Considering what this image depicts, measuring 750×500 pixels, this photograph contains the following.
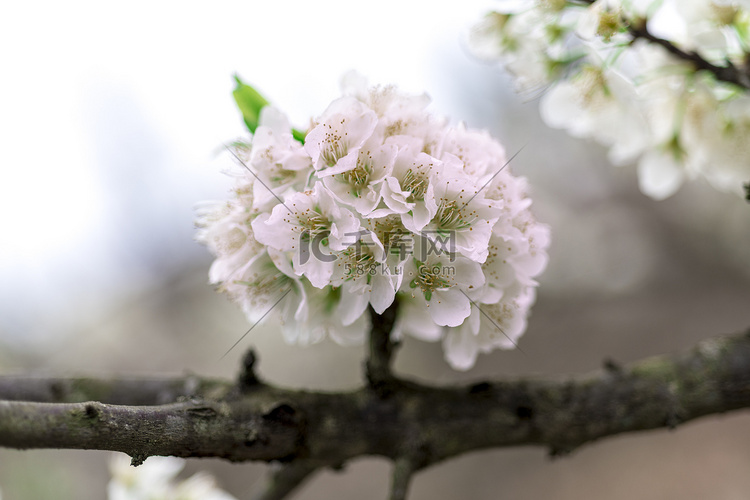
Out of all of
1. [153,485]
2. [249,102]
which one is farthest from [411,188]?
[153,485]

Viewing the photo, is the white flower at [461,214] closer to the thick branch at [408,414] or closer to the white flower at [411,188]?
the white flower at [411,188]

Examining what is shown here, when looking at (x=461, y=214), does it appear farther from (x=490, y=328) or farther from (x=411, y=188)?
(x=490, y=328)

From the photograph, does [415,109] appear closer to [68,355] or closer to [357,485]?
[357,485]

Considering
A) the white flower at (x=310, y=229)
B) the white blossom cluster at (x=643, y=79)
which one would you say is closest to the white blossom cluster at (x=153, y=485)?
the white flower at (x=310, y=229)

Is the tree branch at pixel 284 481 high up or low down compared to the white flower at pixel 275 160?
down

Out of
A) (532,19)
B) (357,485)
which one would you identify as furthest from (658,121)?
(357,485)

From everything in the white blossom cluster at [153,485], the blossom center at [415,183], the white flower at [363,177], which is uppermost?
the white flower at [363,177]
